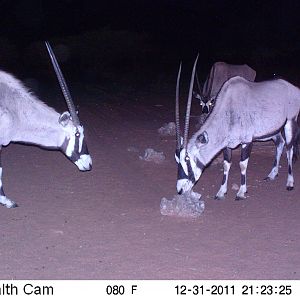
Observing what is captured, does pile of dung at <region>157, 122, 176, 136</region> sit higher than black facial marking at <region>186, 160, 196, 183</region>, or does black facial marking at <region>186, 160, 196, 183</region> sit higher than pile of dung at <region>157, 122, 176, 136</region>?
pile of dung at <region>157, 122, 176, 136</region>

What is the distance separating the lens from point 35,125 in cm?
842

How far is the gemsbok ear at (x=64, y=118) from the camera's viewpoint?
819cm

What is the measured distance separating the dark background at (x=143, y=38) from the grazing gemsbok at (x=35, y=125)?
12.4m

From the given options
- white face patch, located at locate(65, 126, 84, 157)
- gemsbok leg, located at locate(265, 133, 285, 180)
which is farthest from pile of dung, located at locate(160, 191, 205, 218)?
gemsbok leg, located at locate(265, 133, 285, 180)

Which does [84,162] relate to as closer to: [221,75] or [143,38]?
A: [221,75]

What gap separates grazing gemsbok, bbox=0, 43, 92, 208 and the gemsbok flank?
4.57 feet

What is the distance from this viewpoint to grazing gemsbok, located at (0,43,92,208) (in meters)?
8.24

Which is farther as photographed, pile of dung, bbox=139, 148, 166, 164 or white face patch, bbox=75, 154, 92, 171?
pile of dung, bbox=139, 148, 166, 164

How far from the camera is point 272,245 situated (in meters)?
6.80

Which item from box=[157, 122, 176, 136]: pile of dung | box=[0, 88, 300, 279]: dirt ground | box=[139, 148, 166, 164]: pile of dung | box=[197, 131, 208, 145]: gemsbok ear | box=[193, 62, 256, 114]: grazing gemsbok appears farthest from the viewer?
box=[193, 62, 256, 114]: grazing gemsbok

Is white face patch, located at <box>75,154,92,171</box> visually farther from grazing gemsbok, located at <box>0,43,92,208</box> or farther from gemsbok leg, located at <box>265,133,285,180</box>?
gemsbok leg, located at <box>265,133,285,180</box>

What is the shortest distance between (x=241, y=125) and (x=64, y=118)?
2.50 m

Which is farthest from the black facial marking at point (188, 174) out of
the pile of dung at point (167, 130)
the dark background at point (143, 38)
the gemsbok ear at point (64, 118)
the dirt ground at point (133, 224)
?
the dark background at point (143, 38)
